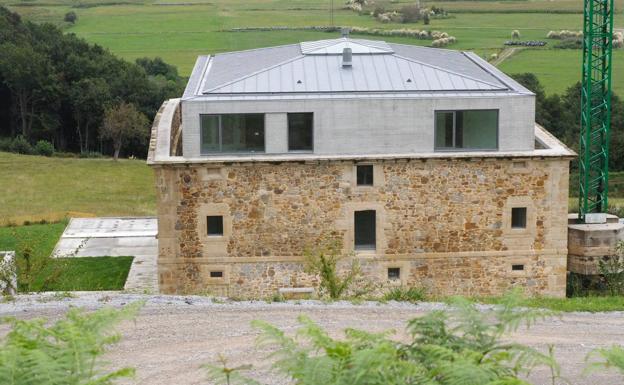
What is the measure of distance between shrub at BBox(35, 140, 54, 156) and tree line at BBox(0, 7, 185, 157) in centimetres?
96

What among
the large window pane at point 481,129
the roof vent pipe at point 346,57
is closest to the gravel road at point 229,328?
the large window pane at point 481,129

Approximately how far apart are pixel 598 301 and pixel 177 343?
798 centimetres

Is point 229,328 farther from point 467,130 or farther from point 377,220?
point 467,130

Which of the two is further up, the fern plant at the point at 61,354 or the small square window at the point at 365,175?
the small square window at the point at 365,175

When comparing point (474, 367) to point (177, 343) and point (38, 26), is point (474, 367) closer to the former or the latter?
point (177, 343)

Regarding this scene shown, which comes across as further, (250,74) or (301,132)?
(250,74)

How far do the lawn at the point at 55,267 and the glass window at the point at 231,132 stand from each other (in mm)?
4613

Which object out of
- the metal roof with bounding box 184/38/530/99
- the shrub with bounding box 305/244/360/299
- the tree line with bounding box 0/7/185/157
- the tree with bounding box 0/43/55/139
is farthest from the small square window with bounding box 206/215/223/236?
the tree with bounding box 0/43/55/139

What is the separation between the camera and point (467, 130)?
24.7m

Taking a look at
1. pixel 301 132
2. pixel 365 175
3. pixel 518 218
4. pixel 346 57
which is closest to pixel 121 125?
pixel 346 57

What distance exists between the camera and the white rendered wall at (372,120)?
24391mm

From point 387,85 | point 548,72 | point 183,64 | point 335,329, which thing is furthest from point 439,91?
point 183,64

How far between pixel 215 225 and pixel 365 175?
3768 mm

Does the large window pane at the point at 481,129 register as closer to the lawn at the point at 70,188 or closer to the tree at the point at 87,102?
the lawn at the point at 70,188
